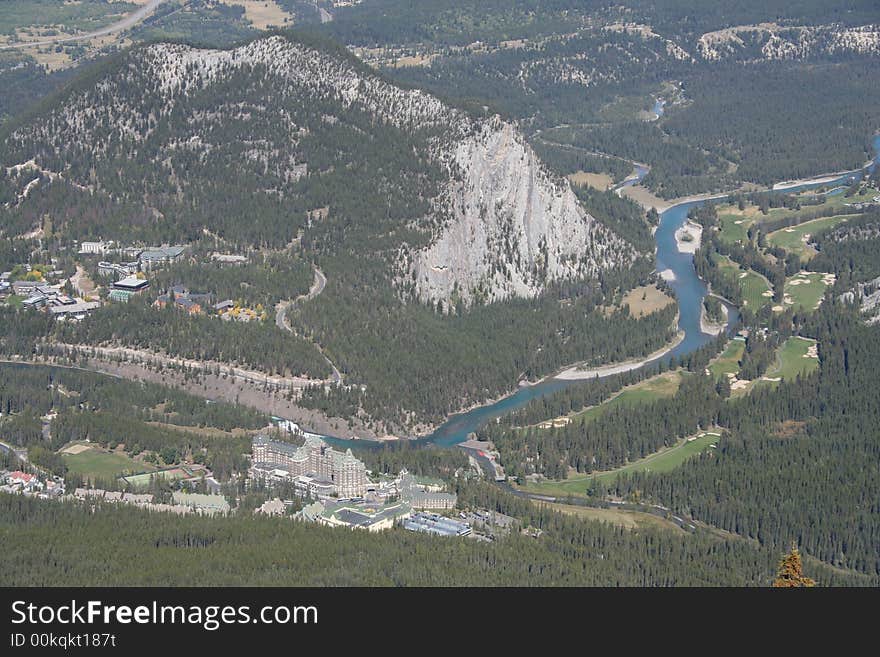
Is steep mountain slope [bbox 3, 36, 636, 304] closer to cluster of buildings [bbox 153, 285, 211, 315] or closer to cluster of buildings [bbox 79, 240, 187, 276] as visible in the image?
cluster of buildings [bbox 79, 240, 187, 276]

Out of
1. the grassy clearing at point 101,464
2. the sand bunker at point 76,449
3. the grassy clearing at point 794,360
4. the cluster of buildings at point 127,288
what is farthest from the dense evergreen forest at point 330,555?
the cluster of buildings at point 127,288

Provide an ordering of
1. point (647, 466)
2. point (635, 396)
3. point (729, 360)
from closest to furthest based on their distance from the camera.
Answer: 1. point (647, 466)
2. point (635, 396)
3. point (729, 360)

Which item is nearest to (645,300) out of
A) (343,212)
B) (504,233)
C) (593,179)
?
(504,233)

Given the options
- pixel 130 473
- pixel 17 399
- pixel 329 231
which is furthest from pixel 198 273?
pixel 130 473

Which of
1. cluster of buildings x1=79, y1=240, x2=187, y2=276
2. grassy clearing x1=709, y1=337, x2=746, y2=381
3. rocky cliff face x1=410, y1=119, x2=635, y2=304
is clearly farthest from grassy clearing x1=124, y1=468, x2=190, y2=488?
grassy clearing x1=709, y1=337, x2=746, y2=381

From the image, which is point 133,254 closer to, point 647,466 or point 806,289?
point 647,466
